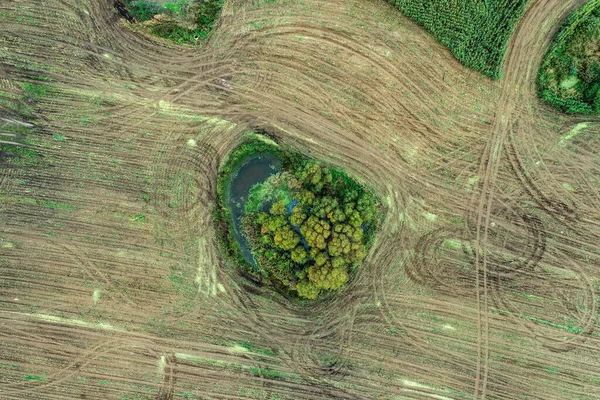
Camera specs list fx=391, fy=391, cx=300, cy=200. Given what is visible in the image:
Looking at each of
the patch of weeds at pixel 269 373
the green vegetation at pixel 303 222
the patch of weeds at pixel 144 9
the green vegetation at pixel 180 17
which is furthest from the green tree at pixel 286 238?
the patch of weeds at pixel 144 9

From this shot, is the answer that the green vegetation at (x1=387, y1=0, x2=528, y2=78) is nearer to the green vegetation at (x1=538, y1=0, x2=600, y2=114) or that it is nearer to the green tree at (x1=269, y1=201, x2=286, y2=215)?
the green vegetation at (x1=538, y1=0, x2=600, y2=114)

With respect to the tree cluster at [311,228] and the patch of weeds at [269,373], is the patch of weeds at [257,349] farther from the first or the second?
the tree cluster at [311,228]

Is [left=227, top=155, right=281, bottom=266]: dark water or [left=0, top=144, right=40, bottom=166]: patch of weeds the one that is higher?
[left=227, top=155, right=281, bottom=266]: dark water

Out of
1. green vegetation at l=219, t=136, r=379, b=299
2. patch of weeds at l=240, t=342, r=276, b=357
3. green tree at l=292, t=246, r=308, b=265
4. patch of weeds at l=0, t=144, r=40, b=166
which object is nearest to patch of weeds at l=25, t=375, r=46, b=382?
patch of weeds at l=240, t=342, r=276, b=357

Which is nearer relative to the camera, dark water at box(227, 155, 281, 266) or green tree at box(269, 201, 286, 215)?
green tree at box(269, 201, 286, 215)

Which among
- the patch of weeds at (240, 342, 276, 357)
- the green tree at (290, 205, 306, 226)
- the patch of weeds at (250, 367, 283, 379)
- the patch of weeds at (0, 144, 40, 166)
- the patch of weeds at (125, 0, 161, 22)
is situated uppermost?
the patch of weeds at (125, 0, 161, 22)

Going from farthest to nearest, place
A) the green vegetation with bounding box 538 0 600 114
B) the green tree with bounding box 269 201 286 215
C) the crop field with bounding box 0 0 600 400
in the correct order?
the crop field with bounding box 0 0 600 400 → the green tree with bounding box 269 201 286 215 → the green vegetation with bounding box 538 0 600 114

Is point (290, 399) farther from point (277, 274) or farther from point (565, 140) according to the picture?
point (565, 140)
